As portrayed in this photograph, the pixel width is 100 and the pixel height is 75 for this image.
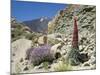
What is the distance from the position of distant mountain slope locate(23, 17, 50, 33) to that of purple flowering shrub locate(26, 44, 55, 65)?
7.3 inches

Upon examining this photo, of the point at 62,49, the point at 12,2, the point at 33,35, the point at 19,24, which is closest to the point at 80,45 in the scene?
the point at 62,49

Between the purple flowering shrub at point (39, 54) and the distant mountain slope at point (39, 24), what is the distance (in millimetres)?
185

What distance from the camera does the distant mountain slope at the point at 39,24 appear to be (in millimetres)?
2304

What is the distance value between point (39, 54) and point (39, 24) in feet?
1.05

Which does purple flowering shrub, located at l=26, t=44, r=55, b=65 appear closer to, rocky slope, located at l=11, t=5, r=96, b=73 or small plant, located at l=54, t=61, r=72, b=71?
rocky slope, located at l=11, t=5, r=96, b=73

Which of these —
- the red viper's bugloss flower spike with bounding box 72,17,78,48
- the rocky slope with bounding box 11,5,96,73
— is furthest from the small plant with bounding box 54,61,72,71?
the red viper's bugloss flower spike with bounding box 72,17,78,48

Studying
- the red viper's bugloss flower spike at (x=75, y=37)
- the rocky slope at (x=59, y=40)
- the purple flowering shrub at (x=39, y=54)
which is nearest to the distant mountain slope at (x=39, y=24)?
the rocky slope at (x=59, y=40)

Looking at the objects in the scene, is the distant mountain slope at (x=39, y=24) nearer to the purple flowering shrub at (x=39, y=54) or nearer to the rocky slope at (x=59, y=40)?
the rocky slope at (x=59, y=40)

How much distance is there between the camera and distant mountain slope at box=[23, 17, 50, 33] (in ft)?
7.56

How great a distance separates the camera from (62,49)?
7.98 feet
